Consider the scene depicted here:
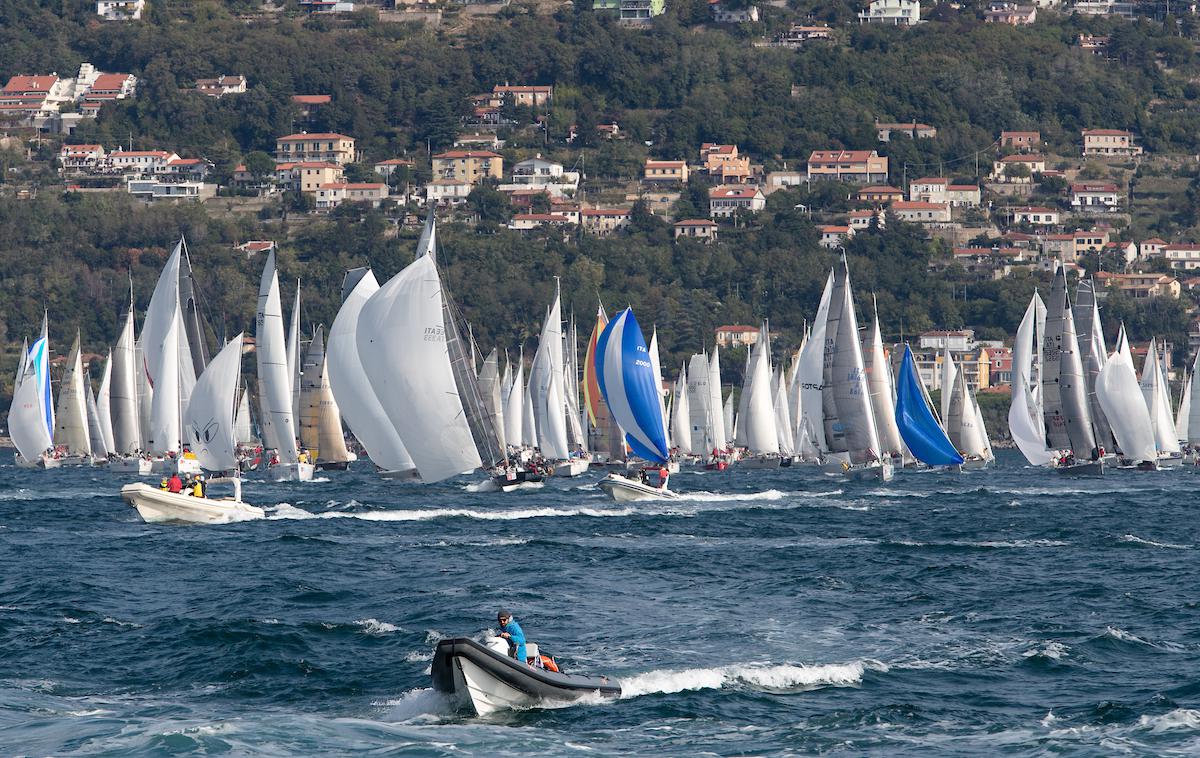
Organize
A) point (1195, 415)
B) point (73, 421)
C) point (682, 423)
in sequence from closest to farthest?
point (1195, 415) → point (73, 421) → point (682, 423)

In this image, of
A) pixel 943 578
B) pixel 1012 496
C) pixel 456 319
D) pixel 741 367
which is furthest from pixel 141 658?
pixel 741 367

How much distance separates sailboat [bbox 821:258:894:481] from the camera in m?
64.8

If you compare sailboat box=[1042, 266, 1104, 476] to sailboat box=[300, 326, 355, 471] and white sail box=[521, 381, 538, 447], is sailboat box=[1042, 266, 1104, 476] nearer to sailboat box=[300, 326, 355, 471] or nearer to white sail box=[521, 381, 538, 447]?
white sail box=[521, 381, 538, 447]

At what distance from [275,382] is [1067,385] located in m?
26.6

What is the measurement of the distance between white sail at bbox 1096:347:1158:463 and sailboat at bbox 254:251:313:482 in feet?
88.8

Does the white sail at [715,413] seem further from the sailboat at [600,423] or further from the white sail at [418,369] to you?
the white sail at [418,369]

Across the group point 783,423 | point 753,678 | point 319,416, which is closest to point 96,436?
point 319,416

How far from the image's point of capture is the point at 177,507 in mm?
46438

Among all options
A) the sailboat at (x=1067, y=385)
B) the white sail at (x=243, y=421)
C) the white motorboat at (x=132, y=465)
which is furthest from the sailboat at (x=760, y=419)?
the white sail at (x=243, y=421)

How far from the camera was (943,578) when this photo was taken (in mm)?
36938

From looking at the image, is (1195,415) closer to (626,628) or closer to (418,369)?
(418,369)

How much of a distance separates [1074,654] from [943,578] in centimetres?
842

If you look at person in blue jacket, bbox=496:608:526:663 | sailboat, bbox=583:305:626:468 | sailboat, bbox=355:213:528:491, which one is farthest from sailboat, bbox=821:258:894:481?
person in blue jacket, bbox=496:608:526:663

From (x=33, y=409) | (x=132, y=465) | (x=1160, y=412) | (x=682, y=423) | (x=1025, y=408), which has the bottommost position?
(x=1160, y=412)
